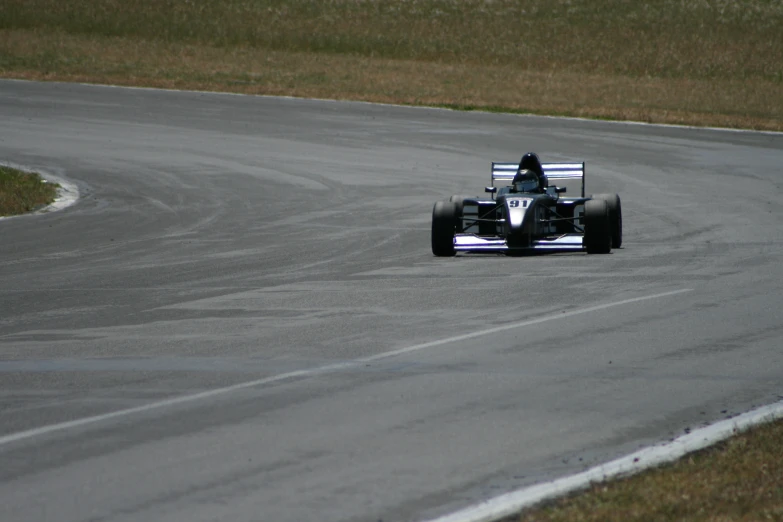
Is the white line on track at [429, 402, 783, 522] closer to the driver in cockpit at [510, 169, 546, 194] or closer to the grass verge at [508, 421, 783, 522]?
the grass verge at [508, 421, 783, 522]

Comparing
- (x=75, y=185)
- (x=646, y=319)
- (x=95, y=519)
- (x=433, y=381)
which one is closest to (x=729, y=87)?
(x=75, y=185)

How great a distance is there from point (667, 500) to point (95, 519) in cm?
266

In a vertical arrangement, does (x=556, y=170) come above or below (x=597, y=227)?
above

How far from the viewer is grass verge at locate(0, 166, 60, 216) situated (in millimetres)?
18719

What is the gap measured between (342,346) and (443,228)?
5.13 metres

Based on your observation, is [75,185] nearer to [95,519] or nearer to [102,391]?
[102,391]

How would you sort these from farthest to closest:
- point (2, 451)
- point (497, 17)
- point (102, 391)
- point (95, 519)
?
1. point (497, 17)
2. point (102, 391)
3. point (2, 451)
4. point (95, 519)

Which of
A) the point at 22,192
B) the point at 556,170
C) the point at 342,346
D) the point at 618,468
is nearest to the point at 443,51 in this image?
the point at 22,192

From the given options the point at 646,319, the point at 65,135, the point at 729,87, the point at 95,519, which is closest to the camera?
the point at 95,519

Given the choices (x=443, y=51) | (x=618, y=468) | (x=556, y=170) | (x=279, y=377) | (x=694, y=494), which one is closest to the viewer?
(x=694, y=494)

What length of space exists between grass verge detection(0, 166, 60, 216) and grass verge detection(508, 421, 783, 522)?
1415 cm

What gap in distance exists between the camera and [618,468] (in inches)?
246

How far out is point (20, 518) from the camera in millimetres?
5586

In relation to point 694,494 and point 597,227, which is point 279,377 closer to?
point 694,494
